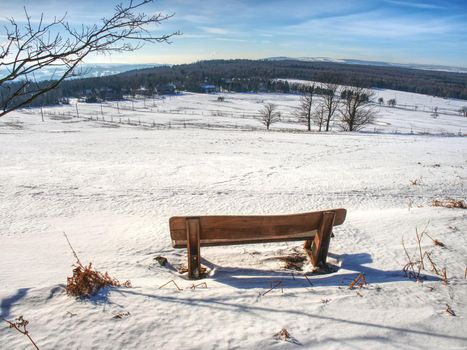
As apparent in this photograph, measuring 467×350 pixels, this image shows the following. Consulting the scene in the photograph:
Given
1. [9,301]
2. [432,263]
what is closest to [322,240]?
[432,263]

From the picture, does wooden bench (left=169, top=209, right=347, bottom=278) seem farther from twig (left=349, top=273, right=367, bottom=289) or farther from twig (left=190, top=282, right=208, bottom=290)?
twig (left=349, top=273, right=367, bottom=289)

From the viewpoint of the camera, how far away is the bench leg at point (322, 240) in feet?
15.5

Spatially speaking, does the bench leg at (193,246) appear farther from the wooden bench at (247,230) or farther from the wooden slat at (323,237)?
the wooden slat at (323,237)

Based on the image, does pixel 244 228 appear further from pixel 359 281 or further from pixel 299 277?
pixel 359 281

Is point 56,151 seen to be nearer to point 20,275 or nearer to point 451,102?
point 20,275

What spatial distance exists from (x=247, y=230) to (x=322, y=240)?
1.22 meters

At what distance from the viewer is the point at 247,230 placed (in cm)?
458

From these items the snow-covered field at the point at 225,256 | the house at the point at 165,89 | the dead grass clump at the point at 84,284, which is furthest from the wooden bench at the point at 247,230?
the house at the point at 165,89

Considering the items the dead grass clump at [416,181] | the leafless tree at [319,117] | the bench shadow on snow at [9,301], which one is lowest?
the dead grass clump at [416,181]

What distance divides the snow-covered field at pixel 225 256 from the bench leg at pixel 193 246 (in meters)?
0.26

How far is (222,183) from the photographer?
1146cm

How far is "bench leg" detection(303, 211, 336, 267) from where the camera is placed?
15.5ft

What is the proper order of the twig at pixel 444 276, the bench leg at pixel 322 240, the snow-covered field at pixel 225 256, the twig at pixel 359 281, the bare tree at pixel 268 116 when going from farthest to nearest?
the bare tree at pixel 268 116 → the bench leg at pixel 322 240 → the twig at pixel 444 276 → the twig at pixel 359 281 → the snow-covered field at pixel 225 256

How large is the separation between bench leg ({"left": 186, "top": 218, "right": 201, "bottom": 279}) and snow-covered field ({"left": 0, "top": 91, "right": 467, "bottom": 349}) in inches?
10.2
